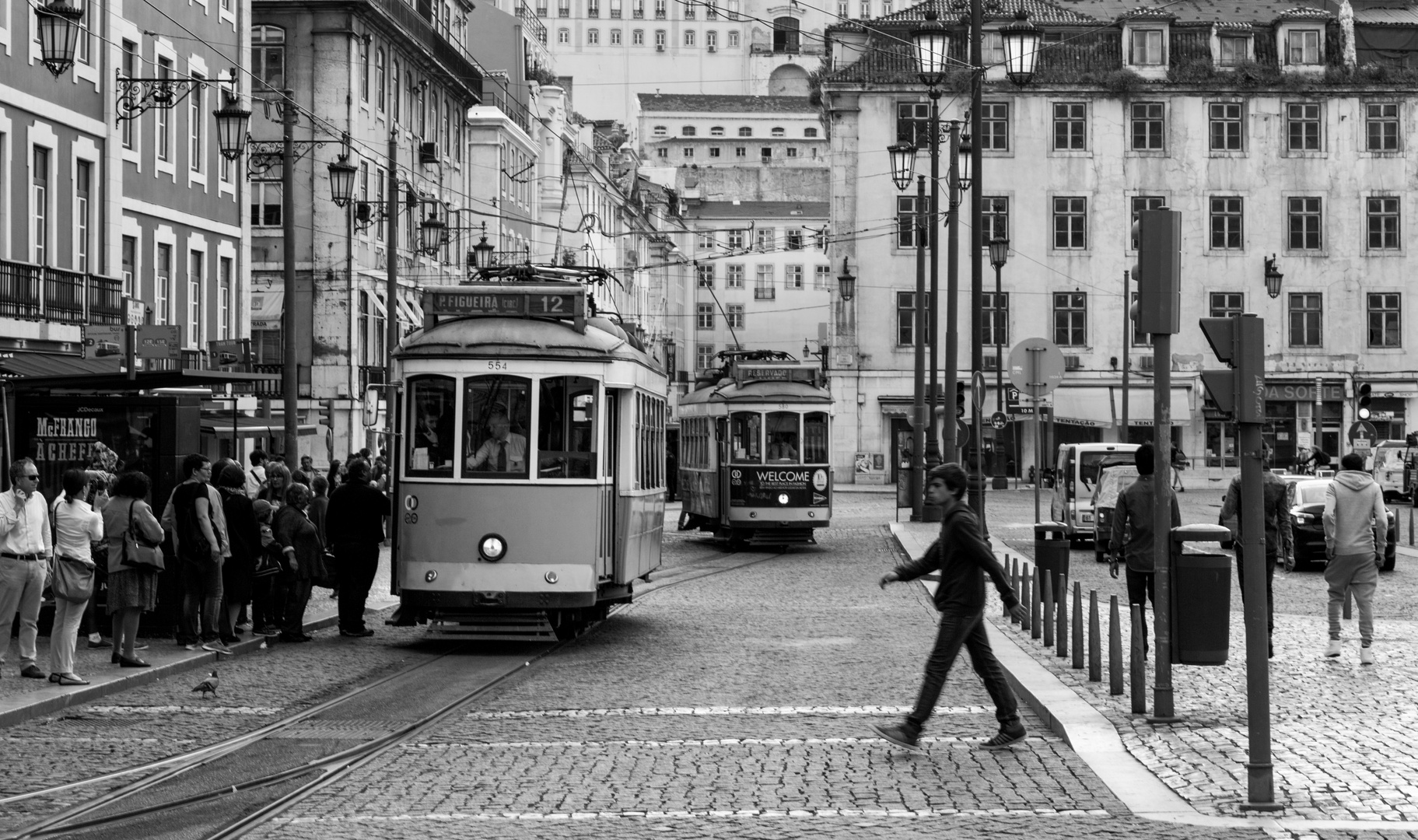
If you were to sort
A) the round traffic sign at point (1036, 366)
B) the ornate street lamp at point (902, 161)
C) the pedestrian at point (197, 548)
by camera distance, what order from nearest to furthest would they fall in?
the pedestrian at point (197, 548)
the round traffic sign at point (1036, 366)
the ornate street lamp at point (902, 161)

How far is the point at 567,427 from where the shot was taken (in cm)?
1773

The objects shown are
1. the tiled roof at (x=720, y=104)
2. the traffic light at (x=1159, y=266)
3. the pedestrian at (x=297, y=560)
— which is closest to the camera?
the traffic light at (x=1159, y=266)

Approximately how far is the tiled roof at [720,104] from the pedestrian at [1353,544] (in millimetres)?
111660

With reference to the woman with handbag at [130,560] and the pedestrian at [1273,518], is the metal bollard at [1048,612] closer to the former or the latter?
the pedestrian at [1273,518]

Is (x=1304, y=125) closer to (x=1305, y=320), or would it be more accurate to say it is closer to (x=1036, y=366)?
(x=1305, y=320)

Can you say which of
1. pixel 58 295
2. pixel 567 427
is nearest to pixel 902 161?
pixel 58 295

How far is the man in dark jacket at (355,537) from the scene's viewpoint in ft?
61.8

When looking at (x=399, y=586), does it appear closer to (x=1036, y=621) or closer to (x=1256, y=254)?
(x=1036, y=621)

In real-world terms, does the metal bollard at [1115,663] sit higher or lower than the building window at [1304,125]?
lower

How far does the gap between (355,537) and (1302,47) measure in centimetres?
5650

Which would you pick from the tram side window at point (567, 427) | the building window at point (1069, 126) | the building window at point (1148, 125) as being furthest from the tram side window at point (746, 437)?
the building window at point (1148, 125)

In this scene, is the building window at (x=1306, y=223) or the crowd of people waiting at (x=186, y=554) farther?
the building window at (x=1306, y=223)

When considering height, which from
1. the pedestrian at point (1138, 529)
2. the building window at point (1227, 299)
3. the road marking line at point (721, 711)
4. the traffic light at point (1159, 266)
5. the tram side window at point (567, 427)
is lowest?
the road marking line at point (721, 711)

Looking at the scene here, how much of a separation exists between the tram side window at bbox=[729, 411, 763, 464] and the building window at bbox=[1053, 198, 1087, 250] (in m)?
35.5
